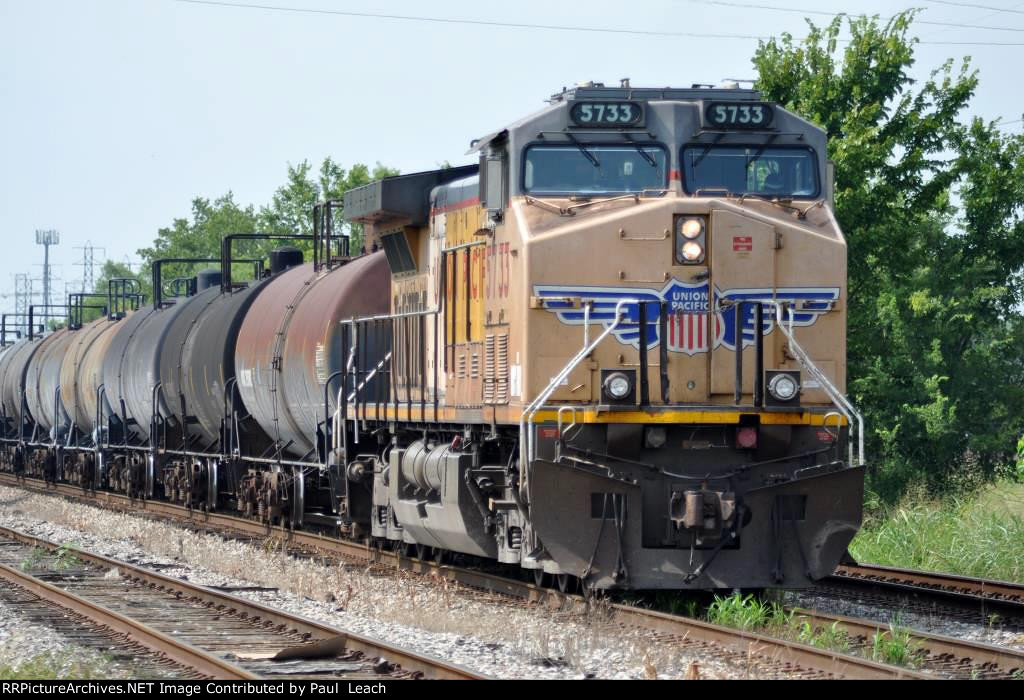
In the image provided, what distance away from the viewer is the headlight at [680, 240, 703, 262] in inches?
451

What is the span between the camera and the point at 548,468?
11031 mm

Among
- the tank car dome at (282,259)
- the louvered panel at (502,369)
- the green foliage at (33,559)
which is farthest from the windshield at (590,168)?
the tank car dome at (282,259)

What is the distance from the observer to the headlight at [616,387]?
1112 centimetres

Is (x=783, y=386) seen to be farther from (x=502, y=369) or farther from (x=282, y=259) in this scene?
(x=282, y=259)

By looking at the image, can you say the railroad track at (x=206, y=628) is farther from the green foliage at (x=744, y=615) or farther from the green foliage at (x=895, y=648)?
the green foliage at (x=895, y=648)

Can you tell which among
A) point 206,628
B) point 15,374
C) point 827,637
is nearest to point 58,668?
point 206,628

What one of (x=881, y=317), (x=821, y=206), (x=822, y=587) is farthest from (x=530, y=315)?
(x=881, y=317)

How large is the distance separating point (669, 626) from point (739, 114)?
4.27 meters

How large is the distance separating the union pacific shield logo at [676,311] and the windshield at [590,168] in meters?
0.91

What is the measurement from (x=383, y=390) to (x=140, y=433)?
41.9 ft

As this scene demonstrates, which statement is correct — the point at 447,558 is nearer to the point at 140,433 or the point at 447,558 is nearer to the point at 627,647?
the point at 627,647

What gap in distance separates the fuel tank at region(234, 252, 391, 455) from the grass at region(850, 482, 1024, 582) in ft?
21.5

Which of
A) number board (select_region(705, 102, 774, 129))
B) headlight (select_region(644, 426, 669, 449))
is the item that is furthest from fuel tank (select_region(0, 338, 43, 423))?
number board (select_region(705, 102, 774, 129))

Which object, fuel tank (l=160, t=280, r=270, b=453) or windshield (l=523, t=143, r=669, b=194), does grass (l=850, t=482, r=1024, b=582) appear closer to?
windshield (l=523, t=143, r=669, b=194)
